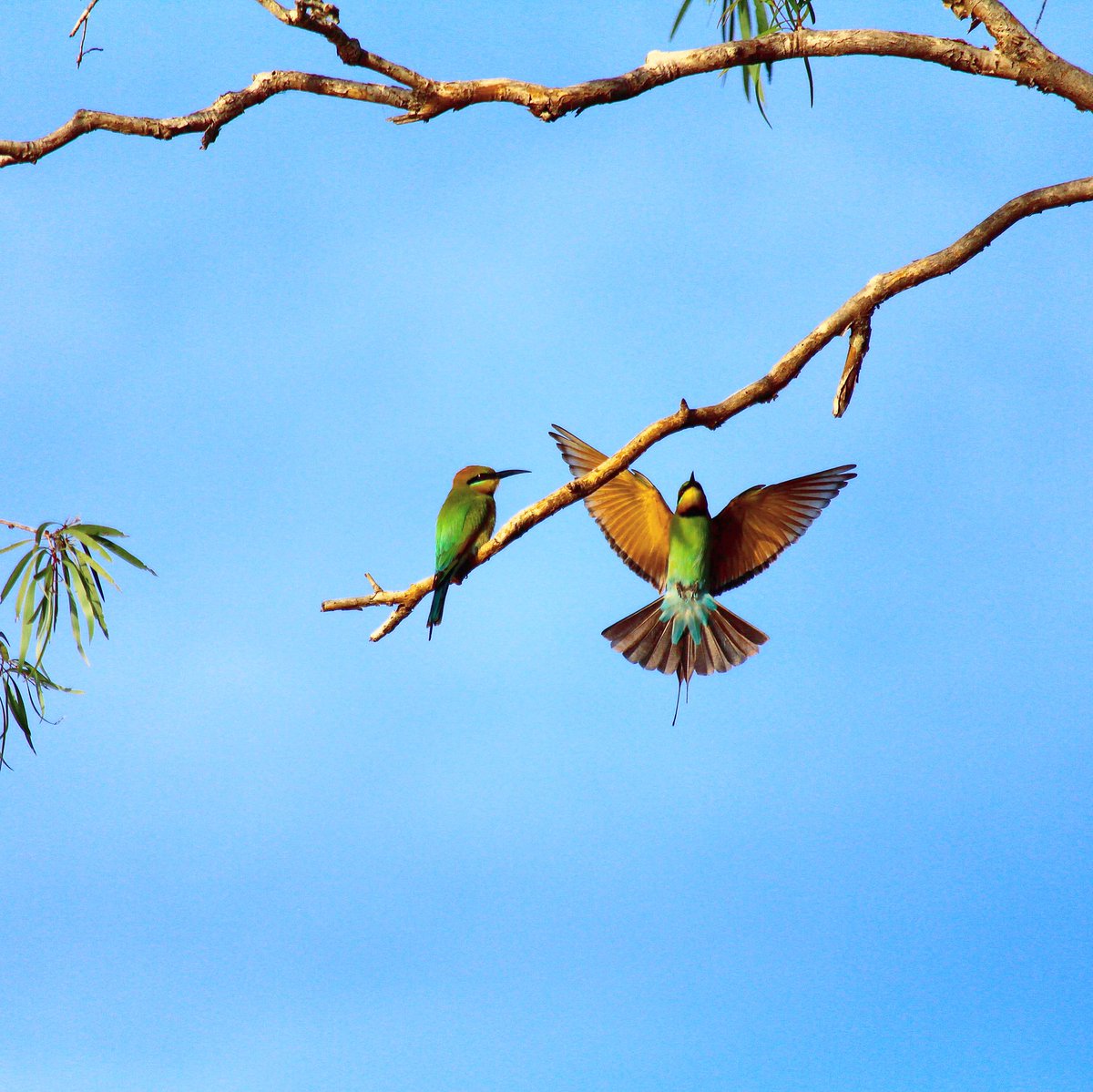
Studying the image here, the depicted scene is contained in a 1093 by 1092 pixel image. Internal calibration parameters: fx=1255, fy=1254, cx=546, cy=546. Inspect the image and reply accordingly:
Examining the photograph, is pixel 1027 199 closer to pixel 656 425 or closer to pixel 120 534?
pixel 656 425

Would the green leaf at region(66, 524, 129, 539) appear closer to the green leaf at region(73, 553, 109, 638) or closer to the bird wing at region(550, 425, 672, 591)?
the green leaf at region(73, 553, 109, 638)

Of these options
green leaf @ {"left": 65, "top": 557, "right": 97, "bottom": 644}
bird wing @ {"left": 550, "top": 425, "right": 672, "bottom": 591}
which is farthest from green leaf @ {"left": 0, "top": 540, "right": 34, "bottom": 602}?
bird wing @ {"left": 550, "top": 425, "right": 672, "bottom": 591}

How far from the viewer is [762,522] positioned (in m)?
4.52

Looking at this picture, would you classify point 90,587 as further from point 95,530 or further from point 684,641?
point 684,641

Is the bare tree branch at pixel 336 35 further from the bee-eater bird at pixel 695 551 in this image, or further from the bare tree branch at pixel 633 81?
the bee-eater bird at pixel 695 551

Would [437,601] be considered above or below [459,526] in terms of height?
below

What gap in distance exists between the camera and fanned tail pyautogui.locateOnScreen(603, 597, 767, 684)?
439 centimetres

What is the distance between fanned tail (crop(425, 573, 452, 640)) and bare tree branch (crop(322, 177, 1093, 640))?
30cm

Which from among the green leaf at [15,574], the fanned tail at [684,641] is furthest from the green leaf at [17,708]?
the fanned tail at [684,641]

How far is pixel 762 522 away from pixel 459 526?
1.10 meters

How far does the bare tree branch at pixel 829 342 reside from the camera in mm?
3535

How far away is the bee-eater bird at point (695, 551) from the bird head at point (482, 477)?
0.29 metres

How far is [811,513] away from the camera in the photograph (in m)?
4.38

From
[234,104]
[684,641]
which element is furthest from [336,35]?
[684,641]
